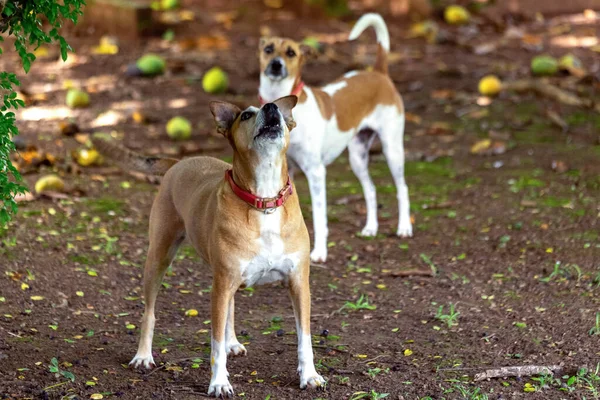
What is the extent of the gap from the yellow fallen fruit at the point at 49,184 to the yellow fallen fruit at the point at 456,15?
889 cm

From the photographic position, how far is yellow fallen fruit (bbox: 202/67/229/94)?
11.3 meters

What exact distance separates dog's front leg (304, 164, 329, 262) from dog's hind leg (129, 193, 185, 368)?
Result: 2165 mm

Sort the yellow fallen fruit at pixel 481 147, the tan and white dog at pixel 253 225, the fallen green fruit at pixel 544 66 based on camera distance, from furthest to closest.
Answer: the fallen green fruit at pixel 544 66 → the yellow fallen fruit at pixel 481 147 → the tan and white dog at pixel 253 225

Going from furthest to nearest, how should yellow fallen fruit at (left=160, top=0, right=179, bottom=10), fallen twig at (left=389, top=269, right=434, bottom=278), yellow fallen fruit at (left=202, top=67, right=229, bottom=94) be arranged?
yellow fallen fruit at (left=160, top=0, right=179, bottom=10) < yellow fallen fruit at (left=202, top=67, right=229, bottom=94) < fallen twig at (left=389, top=269, right=434, bottom=278)

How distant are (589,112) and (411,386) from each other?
707cm

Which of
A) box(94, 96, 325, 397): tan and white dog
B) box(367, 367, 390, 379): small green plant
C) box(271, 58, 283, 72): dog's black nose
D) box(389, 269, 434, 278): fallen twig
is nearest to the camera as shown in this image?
box(94, 96, 325, 397): tan and white dog

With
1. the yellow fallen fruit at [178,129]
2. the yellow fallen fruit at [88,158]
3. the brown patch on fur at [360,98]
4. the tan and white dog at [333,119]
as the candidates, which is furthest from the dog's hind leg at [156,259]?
the yellow fallen fruit at [178,129]

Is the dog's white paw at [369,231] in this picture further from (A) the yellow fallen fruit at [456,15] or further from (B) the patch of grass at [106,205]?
(A) the yellow fallen fruit at [456,15]

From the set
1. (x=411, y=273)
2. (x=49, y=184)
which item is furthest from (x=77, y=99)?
(x=411, y=273)

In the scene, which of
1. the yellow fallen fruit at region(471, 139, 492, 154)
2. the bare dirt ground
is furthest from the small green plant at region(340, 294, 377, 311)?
the yellow fallen fruit at region(471, 139, 492, 154)

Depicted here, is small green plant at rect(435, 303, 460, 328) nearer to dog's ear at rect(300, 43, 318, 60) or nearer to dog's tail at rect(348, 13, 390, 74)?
dog's ear at rect(300, 43, 318, 60)

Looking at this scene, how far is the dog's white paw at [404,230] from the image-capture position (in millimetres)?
7588

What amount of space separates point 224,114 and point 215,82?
703cm

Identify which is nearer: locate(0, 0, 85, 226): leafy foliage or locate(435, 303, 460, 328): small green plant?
locate(0, 0, 85, 226): leafy foliage
